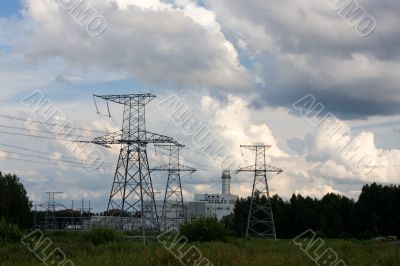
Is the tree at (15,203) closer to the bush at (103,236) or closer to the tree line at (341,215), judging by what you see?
the tree line at (341,215)

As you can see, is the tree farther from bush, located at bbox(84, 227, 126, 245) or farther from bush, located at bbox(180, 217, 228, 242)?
bush, located at bbox(180, 217, 228, 242)

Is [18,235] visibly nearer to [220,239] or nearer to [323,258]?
[220,239]

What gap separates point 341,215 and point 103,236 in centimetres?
7437

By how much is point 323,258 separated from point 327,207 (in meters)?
88.2

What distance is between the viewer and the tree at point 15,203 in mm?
86794

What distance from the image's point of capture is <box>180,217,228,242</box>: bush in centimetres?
5000

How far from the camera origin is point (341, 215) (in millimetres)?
115875

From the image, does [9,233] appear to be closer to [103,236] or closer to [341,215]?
[103,236]

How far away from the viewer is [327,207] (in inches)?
4614

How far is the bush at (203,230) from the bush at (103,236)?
525cm

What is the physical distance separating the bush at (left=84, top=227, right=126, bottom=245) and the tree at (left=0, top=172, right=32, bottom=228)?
3738 cm

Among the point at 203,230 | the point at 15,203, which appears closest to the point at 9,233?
the point at 203,230

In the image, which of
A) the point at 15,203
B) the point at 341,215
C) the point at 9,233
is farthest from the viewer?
the point at 341,215

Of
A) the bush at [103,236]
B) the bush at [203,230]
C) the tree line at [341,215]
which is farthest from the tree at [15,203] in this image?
the bush at [203,230]
